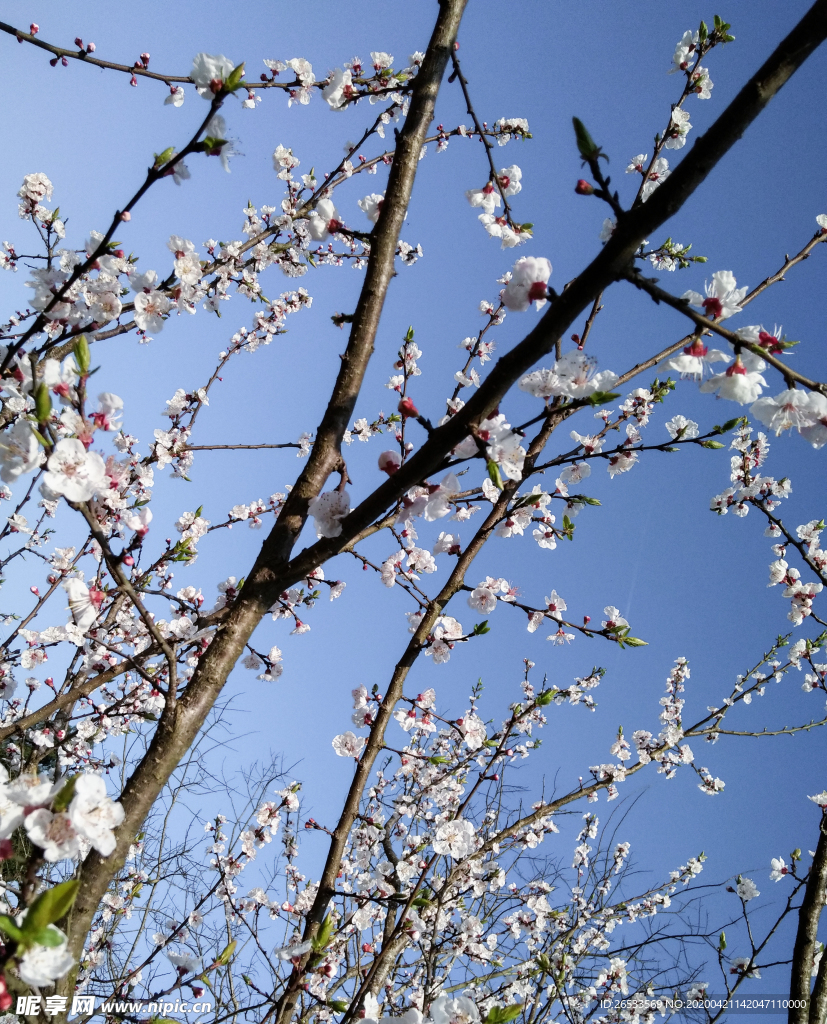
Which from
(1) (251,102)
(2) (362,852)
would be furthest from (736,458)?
(1) (251,102)

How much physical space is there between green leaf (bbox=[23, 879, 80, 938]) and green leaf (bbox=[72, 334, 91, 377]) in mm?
1072

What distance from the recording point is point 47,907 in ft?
3.18

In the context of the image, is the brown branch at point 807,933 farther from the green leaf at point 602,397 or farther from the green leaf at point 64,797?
the green leaf at point 64,797

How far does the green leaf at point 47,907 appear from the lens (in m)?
0.96

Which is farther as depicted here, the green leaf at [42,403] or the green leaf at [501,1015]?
the green leaf at [501,1015]

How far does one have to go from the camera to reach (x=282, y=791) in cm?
416

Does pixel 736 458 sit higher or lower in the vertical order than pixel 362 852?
higher

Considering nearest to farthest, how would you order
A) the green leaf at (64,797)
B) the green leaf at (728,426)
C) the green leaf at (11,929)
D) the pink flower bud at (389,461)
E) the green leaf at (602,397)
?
1. the green leaf at (11,929)
2. the green leaf at (64,797)
3. the green leaf at (602,397)
4. the pink flower bud at (389,461)
5. the green leaf at (728,426)

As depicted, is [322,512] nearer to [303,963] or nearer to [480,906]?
[303,963]

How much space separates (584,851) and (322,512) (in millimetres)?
6747

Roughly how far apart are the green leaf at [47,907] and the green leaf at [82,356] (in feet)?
3.52

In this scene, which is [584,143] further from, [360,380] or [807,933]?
[807,933]

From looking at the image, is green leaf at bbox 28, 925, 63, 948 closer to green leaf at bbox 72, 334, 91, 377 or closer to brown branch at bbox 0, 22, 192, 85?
green leaf at bbox 72, 334, 91, 377

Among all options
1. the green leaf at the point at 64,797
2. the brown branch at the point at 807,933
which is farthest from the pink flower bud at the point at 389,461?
the brown branch at the point at 807,933
